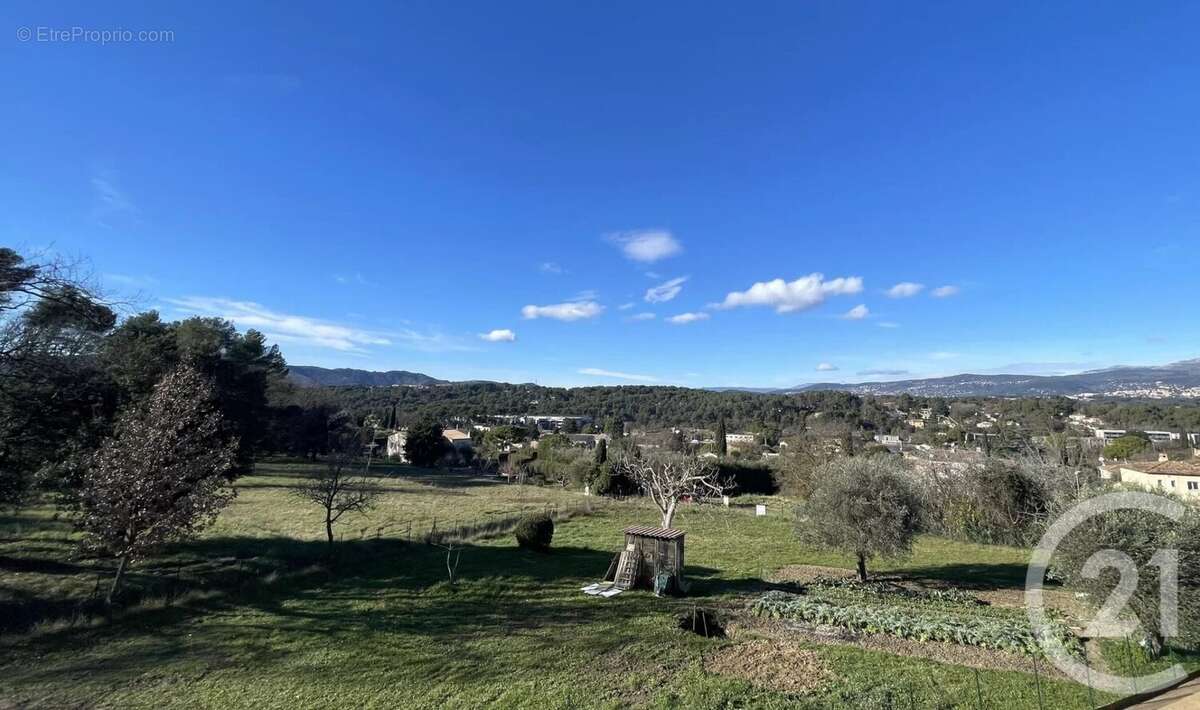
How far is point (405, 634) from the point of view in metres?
10.1

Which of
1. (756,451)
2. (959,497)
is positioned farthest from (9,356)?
(756,451)

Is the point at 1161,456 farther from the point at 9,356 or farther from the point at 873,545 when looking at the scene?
the point at 9,356

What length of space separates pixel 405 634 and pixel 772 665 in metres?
7.09

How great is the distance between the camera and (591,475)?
40438 millimetres

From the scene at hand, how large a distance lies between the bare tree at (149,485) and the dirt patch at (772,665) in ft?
37.5

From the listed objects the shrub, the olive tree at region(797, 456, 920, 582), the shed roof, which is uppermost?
the olive tree at region(797, 456, 920, 582)

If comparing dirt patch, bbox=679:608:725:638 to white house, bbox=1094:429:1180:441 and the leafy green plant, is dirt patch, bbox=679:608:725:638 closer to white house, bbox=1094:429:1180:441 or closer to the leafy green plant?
the leafy green plant

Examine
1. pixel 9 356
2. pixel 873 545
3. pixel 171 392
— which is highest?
pixel 9 356

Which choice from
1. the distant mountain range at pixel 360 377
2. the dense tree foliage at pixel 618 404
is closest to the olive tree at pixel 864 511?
the dense tree foliage at pixel 618 404

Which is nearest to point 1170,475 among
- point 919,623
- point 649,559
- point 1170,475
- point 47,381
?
point 1170,475

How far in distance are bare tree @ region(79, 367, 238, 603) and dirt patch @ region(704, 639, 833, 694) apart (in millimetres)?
11431

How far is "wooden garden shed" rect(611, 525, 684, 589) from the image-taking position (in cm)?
1341

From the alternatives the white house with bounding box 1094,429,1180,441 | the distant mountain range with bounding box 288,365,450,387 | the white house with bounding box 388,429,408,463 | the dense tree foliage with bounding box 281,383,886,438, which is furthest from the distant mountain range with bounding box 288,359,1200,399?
the white house with bounding box 1094,429,1180,441

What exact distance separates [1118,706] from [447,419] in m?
92.3
